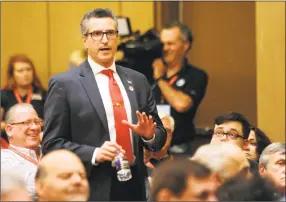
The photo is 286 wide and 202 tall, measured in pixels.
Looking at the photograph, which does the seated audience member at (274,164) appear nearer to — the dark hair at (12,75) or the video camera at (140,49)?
the video camera at (140,49)

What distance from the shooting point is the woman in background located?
7.17m

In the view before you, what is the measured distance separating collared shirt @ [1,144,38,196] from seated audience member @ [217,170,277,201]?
0.91m

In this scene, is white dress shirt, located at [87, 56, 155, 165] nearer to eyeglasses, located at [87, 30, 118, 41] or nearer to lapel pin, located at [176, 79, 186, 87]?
eyeglasses, located at [87, 30, 118, 41]

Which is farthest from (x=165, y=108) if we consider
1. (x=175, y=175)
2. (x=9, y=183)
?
(x=9, y=183)

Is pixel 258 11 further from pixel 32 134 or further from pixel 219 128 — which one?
pixel 32 134

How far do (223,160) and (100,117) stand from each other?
0.63 metres

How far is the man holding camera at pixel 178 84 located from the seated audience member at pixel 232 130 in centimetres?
101

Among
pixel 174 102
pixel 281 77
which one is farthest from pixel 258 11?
pixel 174 102

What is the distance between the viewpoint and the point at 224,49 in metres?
8.61

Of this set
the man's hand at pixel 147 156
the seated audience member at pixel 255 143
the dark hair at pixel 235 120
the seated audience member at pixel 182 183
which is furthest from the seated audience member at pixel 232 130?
the seated audience member at pixel 182 183

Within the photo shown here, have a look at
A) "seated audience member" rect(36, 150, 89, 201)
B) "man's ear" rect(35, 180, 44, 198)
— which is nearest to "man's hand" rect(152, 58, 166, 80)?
"seated audience member" rect(36, 150, 89, 201)

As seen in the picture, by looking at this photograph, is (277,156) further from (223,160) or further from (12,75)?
(12,75)

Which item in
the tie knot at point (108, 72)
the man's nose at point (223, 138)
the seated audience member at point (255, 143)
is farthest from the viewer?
the seated audience member at point (255, 143)

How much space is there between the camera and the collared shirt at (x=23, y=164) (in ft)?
15.1
